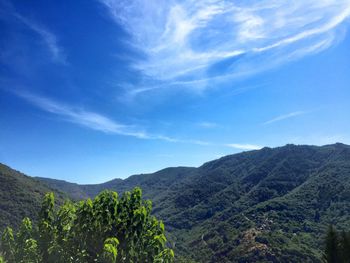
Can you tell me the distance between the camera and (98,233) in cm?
1628

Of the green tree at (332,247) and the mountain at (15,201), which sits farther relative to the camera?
the mountain at (15,201)

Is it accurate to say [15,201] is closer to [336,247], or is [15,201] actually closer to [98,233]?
[336,247]

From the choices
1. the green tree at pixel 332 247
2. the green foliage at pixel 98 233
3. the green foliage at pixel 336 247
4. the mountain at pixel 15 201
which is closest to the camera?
the green foliage at pixel 98 233

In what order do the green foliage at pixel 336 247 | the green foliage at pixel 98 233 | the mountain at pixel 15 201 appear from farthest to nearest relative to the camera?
the mountain at pixel 15 201
the green foliage at pixel 336 247
the green foliage at pixel 98 233

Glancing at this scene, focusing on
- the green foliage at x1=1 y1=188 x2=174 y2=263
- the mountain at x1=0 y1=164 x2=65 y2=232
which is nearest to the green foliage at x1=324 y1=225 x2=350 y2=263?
the green foliage at x1=1 y1=188 x2=174 y2=263

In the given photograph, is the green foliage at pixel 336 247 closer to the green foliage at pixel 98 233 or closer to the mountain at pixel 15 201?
the green foliage at pixel 98 233

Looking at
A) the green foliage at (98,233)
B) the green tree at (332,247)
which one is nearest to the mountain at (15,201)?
the green tree at (332,247)

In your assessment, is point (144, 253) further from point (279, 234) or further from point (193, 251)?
point (193, 251)

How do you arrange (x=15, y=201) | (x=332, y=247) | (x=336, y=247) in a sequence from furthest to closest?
1. (x=15, y=201)
2. (x=332, y=247)
3. (x=336, y=247)

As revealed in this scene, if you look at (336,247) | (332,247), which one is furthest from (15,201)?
(336,247)

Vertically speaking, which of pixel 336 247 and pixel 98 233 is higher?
pixel 98 233

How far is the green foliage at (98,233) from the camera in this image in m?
16.0

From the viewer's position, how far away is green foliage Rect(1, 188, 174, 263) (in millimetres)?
15992

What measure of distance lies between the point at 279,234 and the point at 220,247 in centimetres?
2864
